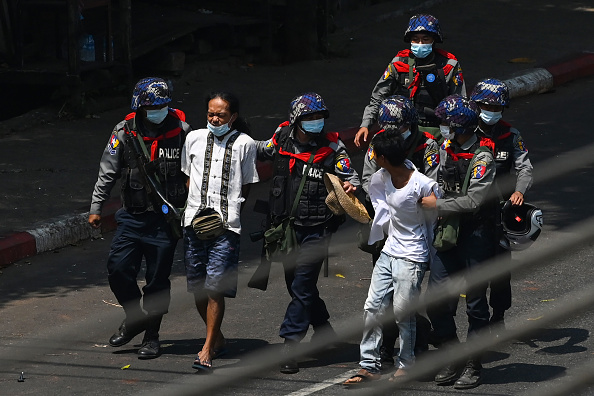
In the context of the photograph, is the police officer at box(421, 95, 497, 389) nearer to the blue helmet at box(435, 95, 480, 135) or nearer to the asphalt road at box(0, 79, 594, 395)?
the blue helmet at box(435, 95, 480, 135)

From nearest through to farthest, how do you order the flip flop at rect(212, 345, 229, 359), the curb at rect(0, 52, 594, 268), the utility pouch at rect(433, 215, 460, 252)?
the utility pouch at rect(433, 215, 460, 252), the flip flop at rect(212, 345, 229, 359), the curb at rect(0, 52, 594, 268)

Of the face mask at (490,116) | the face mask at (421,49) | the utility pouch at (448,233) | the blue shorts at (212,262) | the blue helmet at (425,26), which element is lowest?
the blue shorts at (212,262)

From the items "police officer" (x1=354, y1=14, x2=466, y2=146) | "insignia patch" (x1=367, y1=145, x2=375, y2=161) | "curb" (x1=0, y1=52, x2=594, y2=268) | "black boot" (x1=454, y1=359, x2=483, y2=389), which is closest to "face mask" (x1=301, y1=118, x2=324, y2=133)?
"insignia patch" (x1=367, y1=145, x2=375, y2=161)

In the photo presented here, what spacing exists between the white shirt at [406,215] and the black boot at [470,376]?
0.62 metres

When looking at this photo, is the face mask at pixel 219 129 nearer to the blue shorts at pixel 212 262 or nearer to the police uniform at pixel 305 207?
the police uniform at pixel 305 207

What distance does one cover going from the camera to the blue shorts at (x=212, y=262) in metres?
6.07

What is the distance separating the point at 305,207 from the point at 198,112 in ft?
19.7

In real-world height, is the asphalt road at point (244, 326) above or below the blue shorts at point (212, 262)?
below

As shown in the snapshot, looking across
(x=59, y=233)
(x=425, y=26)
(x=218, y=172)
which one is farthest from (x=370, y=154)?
(x=59, y=233)

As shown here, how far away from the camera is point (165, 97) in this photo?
6.24 metres

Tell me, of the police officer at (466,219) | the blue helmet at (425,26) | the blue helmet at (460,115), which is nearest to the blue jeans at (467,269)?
the police officer at (466,219)

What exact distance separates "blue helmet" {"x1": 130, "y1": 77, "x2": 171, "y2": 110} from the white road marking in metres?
1.82

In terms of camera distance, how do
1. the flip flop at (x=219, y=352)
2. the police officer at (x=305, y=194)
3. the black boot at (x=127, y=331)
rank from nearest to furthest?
the police officer at (x=305, y=194)
the flip flop at (x=219, y=352)
the black boot at (x=127, y=331)

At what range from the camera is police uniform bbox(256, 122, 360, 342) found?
19.9ft
